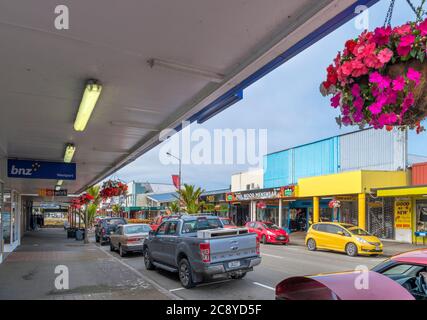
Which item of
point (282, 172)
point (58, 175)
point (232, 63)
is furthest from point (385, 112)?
point (282, 172)

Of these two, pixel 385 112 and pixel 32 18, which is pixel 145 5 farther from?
pixel 385 112

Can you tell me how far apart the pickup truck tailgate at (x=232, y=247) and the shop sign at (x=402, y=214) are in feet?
57.7

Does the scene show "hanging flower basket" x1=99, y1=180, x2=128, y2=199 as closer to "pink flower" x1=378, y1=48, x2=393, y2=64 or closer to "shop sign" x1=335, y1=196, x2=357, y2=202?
"shop sign" x1=335, y1=196, x2=357, y2=202

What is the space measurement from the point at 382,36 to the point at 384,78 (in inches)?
13.0

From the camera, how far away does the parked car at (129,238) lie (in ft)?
59.0

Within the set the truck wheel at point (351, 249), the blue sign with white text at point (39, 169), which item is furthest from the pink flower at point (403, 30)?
the truck wheel at point (351, 249)

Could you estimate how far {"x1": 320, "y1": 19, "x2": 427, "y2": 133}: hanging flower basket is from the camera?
2.53 m

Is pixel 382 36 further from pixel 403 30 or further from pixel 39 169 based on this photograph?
pixel 39 169

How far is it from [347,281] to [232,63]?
310 cm

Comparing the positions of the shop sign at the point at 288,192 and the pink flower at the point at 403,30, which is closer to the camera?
the pink flower at the point at 403,30

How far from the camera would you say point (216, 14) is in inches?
158

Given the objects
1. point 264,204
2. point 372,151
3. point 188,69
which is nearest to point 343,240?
point 372,151

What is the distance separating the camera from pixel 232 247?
408 inches

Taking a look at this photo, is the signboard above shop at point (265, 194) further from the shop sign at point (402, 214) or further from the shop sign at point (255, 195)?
the shop sign at point (402, 214)
